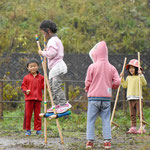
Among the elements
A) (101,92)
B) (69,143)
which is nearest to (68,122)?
(69,143)

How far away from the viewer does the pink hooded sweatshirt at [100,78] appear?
6.52 meters

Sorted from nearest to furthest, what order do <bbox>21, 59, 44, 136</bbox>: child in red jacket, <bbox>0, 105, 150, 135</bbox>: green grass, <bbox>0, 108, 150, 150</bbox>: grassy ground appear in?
<bbox>0, 108, 150, 150</bbox>: grassy ground < <bbox>21, 59, 44, 136</bbox>: child in red jacket < <bbox>0, 105, 150, 135</bbox>: green grass

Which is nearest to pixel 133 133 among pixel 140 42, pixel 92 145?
pixel 92 145

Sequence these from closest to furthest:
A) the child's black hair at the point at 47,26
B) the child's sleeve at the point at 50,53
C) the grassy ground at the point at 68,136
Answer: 1. the grassy ground at the point at 68,136
2. the child's sleeve at the point at 50,53
3. the child's black hair at the point at 47,26

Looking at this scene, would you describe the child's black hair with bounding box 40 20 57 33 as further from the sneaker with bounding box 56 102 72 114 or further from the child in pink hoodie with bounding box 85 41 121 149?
the sneaker with bounding box 56 102 72 114

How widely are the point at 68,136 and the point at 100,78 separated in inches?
82.0

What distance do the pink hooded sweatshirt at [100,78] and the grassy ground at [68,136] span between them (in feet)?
2.94

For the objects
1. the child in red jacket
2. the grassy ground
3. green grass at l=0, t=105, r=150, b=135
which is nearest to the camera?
the grassy ground

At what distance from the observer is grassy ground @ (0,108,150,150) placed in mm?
6761

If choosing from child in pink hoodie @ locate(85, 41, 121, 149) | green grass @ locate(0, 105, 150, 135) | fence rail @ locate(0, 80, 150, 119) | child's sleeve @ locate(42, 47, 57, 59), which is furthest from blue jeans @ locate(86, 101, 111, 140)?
fence rail @ locate(0, 80, 150, 119)

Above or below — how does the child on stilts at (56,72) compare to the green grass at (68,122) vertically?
above

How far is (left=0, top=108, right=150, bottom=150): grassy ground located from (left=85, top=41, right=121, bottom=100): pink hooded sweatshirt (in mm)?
895

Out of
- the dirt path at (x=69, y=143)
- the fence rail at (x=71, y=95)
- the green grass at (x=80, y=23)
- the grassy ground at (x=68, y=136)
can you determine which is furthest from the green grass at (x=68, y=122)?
the green grass at (x=80, y=23)

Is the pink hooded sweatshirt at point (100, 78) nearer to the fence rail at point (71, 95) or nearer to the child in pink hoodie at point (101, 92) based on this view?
the child in pink hoodie at point (101, 92)
